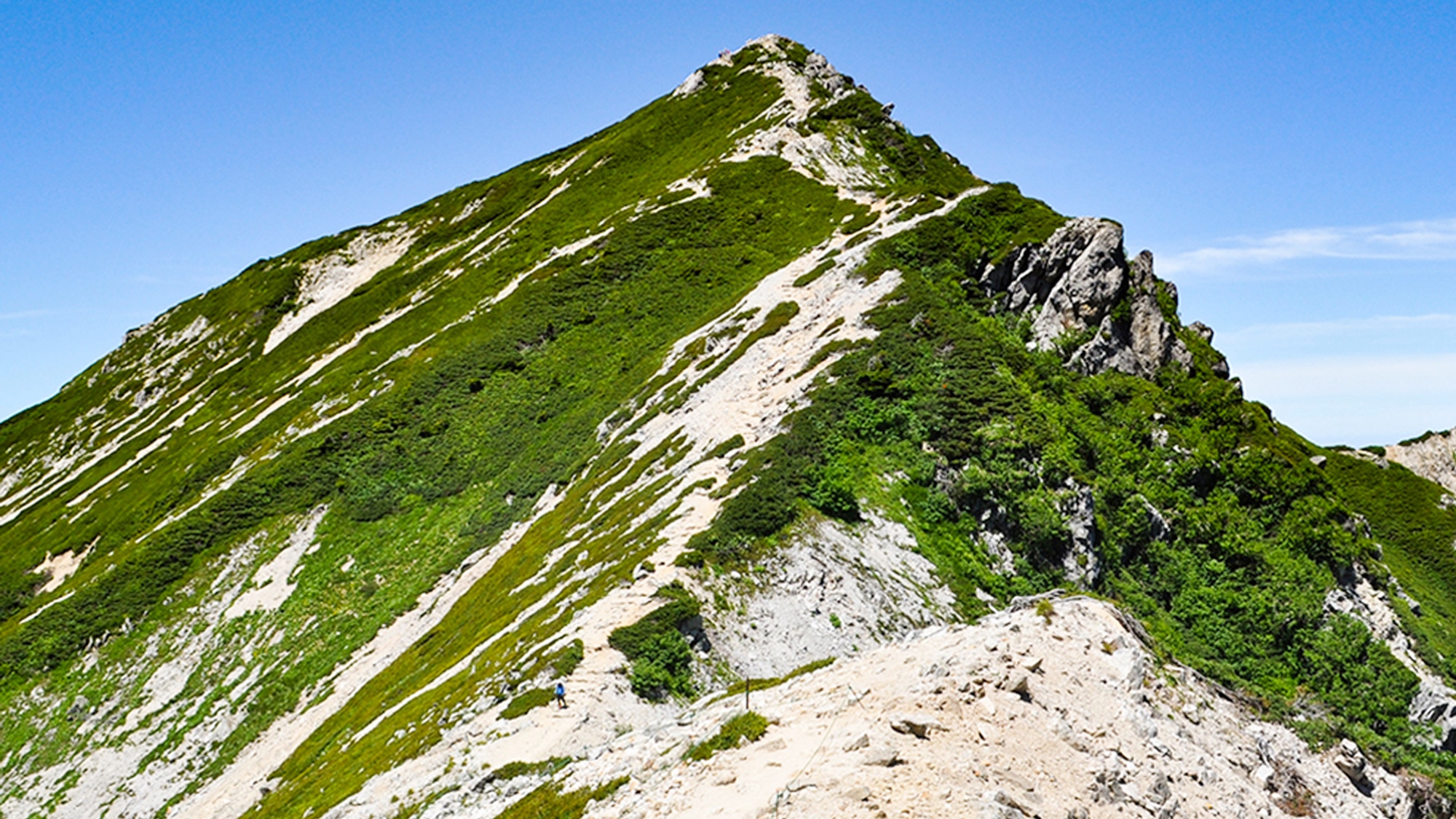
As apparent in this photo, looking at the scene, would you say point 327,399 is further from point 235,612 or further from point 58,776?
point 58,776

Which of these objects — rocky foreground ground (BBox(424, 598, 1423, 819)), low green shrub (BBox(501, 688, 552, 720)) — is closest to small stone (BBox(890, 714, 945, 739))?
rocky foreground ground (BBox(424, 598, 1423, 819))

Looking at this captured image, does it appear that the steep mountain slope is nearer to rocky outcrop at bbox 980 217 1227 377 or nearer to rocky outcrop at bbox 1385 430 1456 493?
rocky outcrop at bbox 980 217 1227 377

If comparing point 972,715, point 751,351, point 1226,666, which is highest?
point 751,351

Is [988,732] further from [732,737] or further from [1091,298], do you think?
[1091,298]

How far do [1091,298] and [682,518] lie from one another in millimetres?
26372

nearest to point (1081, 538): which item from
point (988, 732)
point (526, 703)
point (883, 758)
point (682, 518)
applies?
point (682, 518)

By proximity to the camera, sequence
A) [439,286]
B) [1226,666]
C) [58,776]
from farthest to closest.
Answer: [439,286] → [58,776] → [1226,666]

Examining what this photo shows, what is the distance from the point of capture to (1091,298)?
4716 centimetres

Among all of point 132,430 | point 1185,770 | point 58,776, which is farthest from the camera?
point 132,430

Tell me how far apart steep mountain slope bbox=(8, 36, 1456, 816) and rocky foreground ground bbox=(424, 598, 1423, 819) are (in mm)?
1503

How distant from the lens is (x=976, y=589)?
3228cm

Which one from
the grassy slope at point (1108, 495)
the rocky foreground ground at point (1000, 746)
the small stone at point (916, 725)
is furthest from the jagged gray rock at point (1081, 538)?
the small stone at point (916, 725)

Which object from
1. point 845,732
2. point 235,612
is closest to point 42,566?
point 235,612

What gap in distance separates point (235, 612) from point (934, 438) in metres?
43.0
